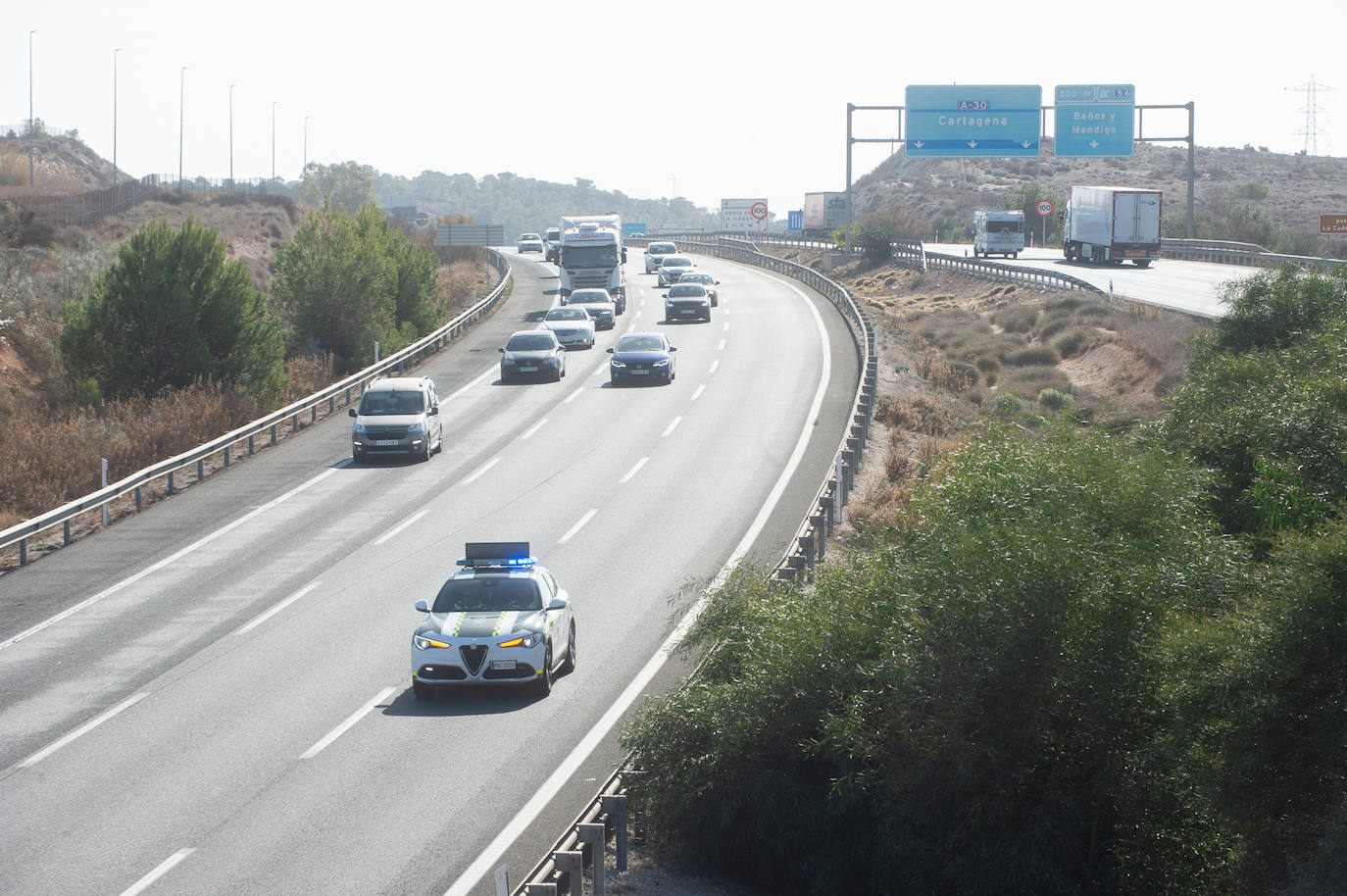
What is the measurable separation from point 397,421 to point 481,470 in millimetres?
2392

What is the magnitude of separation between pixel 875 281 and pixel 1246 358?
165ft

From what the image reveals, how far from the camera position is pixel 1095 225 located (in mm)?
66312

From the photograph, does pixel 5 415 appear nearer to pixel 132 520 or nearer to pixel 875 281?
pixel 132 520

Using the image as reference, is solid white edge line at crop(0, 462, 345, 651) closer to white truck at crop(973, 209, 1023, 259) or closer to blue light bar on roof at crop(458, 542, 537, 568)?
blue light bar on roof at crop(458, 542, 537, 568)

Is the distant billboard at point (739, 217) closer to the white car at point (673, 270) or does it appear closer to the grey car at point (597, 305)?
the white car at point (673, 270)

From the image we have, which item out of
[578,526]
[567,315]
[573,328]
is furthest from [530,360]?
[578,526]

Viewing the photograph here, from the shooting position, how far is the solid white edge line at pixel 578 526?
75.8ft

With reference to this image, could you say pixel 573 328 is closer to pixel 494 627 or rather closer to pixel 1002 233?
pixel 494 627

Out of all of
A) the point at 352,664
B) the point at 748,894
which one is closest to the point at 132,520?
the point at 352,664

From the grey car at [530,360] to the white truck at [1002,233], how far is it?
4177 cm

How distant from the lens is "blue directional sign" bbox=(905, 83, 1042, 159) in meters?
62.7

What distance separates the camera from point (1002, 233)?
76250 millimetres

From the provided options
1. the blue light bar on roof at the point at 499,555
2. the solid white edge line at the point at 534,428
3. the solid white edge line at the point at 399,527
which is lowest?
the solid white edge line at the point at 399,527

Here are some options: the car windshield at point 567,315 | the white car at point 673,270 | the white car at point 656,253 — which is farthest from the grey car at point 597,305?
the white car at point 656,253
